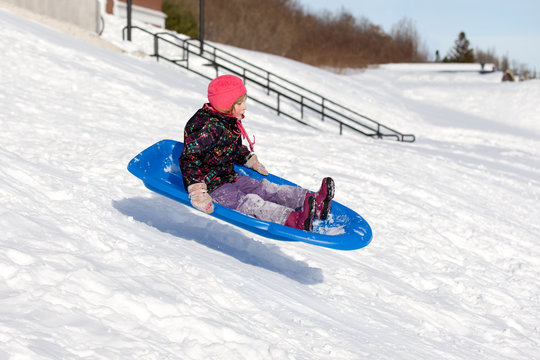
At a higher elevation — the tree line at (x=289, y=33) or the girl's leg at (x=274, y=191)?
the tree line at (x=289, y=33)

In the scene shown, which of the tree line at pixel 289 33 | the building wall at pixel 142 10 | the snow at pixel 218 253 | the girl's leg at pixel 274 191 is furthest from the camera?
the tree line at pixel 289 33

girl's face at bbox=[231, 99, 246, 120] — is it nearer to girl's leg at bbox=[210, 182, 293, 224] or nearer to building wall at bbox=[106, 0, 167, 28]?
girl's leg at bbox=[210, 182, 293, 224]

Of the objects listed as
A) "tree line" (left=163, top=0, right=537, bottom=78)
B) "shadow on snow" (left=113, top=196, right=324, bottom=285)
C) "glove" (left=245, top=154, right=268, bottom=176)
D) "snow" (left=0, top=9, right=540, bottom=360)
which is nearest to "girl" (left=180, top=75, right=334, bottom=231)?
"glove" (left=245, top=154, right=268, bottom=176)

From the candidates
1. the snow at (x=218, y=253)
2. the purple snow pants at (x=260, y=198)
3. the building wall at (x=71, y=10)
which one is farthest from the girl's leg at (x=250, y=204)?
the building wall at (x=71, y=10)

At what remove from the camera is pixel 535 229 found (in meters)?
7.97

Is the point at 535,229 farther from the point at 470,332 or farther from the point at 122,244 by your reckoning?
the point at 122,244

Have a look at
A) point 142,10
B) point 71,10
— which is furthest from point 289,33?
point 71,10

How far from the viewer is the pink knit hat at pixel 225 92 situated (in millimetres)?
4395

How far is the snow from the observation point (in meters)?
3.00

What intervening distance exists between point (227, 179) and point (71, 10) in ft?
47.2

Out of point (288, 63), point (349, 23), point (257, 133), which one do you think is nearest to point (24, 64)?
point (257, 133)

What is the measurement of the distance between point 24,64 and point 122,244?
296 inches

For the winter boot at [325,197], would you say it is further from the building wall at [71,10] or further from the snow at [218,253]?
the building wall at [71,10]

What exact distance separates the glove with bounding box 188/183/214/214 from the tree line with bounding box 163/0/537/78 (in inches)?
1067
